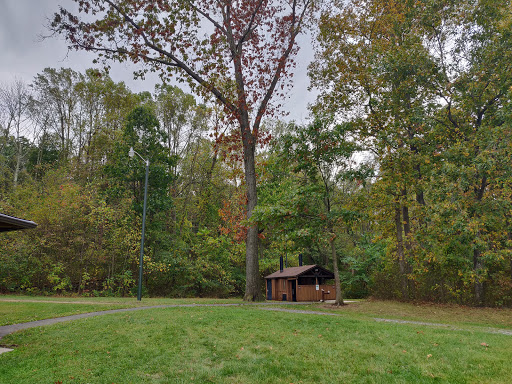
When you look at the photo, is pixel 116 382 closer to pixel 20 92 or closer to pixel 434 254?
pixel 434 254

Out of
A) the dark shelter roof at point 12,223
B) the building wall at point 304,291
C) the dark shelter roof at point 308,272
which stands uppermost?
the dark shelter roof at point 12,223

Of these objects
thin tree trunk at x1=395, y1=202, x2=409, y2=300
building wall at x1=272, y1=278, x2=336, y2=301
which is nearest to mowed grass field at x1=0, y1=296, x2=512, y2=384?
thin tree trunk at x1=395, y1=202, x2=409, y2=300

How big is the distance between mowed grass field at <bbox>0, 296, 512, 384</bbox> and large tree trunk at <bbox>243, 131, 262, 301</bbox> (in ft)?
19.8

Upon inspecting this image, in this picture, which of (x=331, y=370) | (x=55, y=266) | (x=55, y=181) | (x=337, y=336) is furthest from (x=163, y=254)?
(x=331, y=370)

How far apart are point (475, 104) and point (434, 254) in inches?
264

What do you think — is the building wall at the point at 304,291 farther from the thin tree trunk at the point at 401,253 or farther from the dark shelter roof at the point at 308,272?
the thin tree trunk at the point at 401,253

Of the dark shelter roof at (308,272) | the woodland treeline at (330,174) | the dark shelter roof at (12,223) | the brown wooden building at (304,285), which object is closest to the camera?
the dark shelter roof at (12,223)

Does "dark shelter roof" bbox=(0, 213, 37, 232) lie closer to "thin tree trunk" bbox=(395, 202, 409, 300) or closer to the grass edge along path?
the grass edge along path

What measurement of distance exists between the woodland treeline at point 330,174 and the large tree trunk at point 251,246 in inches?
27.7

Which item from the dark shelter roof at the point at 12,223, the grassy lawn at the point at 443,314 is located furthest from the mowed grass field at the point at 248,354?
the grassy lawn at the point at 443,314

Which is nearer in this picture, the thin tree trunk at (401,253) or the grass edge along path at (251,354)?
the grass edge along path at (251,354)

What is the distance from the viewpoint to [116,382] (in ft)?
14.0

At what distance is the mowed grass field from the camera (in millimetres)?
4445

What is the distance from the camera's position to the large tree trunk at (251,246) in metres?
14.2
